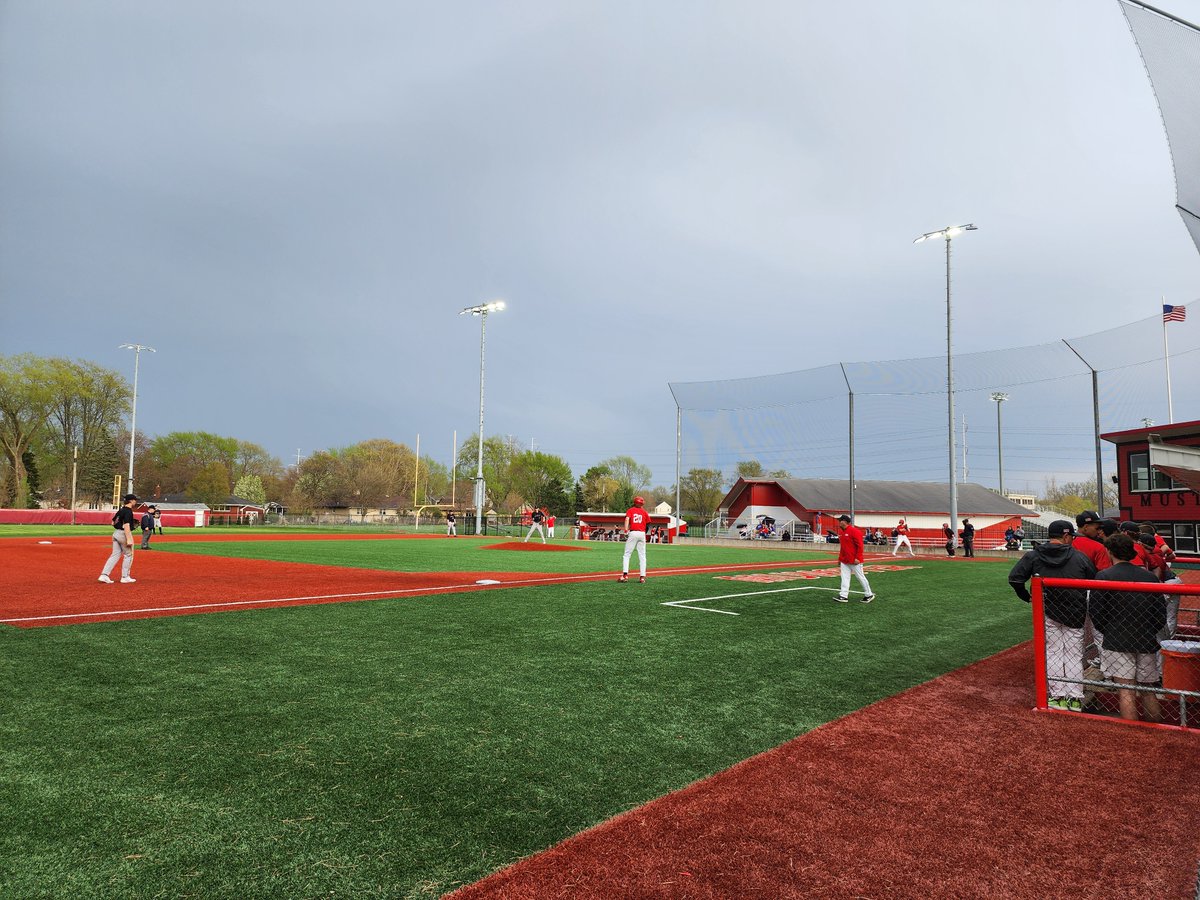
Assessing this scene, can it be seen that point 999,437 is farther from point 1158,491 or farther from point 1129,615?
point 1129,615

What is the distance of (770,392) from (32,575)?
33357 mm

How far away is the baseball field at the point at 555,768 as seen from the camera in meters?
3.07

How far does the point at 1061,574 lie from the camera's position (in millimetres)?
6309

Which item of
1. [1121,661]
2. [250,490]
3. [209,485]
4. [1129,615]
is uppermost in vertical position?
[209,485]

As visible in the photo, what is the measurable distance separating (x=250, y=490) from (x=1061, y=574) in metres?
107

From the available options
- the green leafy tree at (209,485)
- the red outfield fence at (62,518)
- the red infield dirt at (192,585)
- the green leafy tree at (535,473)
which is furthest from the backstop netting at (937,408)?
the green leafy tree at (209,485)

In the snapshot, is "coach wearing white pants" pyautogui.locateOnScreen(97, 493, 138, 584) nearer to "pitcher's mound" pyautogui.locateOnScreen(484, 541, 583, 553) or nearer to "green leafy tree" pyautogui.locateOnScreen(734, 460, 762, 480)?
"pitcher's mound" pyautogui.locateOnScreen(484, 541, 583, 553)

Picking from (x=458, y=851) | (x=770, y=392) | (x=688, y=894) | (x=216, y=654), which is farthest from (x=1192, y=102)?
Answer: (x=770, y=392)

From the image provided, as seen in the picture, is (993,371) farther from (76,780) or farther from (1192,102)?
(76,780)

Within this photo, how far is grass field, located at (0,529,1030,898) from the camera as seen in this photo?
3119 mm

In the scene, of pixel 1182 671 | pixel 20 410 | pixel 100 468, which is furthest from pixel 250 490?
pixel 1182 671

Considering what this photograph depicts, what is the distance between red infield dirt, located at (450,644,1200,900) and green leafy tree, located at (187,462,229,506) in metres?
99.9

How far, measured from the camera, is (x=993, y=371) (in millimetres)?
32500

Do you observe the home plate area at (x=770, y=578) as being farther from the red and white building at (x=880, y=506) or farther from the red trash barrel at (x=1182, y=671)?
the red and white building at (x=880, y=506)
